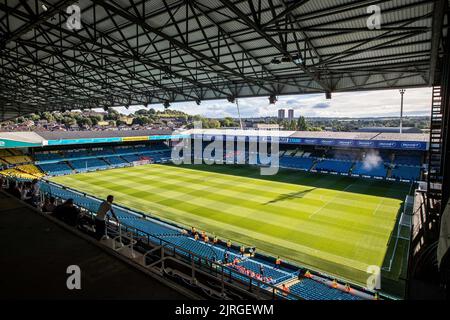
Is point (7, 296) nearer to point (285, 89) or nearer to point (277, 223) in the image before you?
point (277, 223)

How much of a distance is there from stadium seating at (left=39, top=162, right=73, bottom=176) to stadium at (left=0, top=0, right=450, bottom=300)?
1.24 feet

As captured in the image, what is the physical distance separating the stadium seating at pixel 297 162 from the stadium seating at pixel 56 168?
102 ft

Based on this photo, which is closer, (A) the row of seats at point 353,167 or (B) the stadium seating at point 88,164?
(A) the row of seats at point 353,167

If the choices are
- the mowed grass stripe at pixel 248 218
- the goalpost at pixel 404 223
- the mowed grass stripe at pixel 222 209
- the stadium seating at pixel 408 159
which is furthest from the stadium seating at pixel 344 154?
the mowed grass stripe at pixel 222 209

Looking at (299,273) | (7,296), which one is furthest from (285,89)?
(7,296)

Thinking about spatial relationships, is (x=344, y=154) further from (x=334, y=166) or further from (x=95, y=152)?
(x=95, y=152)

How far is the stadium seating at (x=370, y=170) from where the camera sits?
3378cm

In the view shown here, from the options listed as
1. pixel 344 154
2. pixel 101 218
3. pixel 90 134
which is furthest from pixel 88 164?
pixel 101 218

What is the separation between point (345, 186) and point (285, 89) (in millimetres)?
15888

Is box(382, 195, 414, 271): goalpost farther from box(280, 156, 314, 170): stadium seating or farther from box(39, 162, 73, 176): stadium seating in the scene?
box(39, 162, 73, 176): stadium seating

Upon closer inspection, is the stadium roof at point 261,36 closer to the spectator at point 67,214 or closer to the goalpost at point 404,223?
the spectator at point 67,214

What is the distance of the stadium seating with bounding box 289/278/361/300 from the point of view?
11.0 meters

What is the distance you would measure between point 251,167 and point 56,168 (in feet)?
91.4
